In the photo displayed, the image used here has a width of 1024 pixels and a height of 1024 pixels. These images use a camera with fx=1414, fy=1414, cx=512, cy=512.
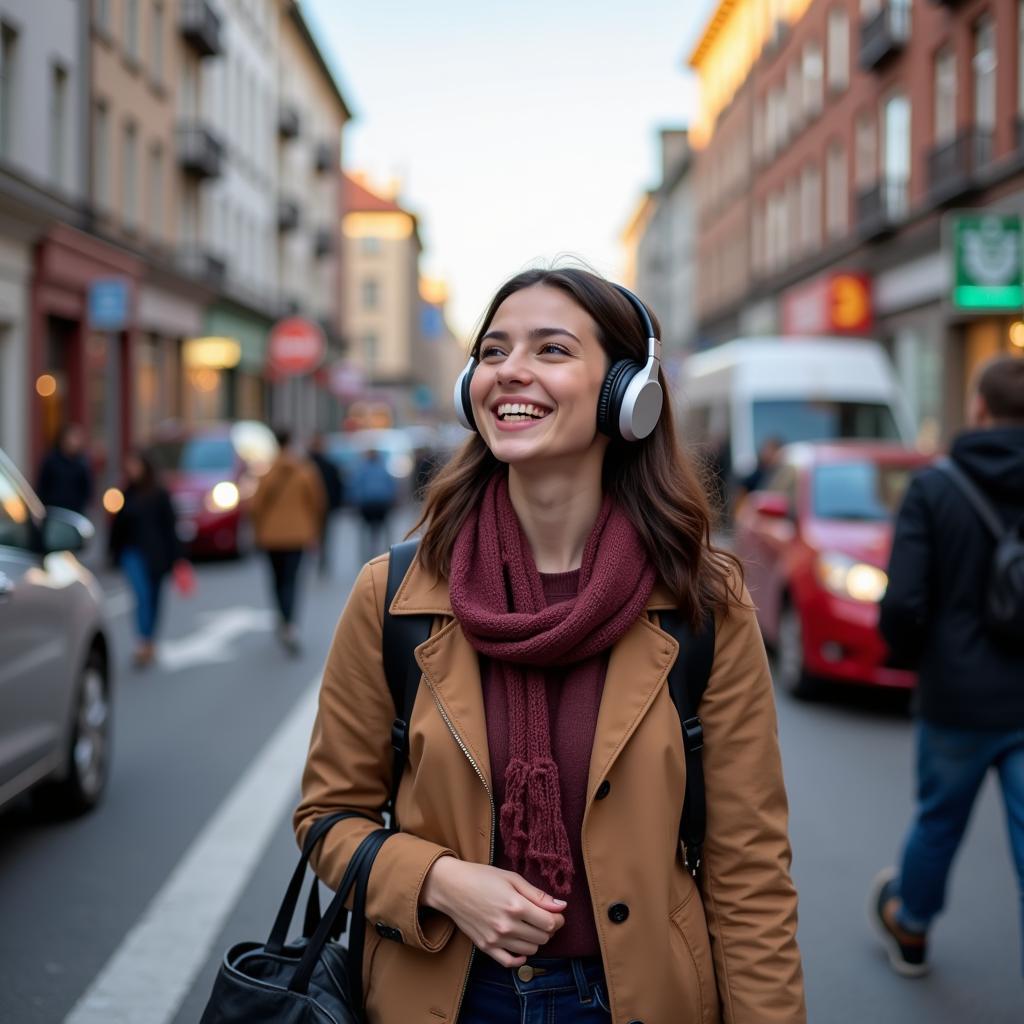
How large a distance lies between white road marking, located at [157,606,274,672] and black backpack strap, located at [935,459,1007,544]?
777cm

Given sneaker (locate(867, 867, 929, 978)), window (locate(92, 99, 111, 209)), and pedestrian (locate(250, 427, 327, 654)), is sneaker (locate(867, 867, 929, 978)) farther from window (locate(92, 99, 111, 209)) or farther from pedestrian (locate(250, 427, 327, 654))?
window (locate(92, 99, 111, 209))

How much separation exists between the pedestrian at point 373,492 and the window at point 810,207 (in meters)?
20.1

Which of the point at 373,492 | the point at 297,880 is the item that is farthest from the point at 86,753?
the point at 373,492

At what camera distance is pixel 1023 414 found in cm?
416

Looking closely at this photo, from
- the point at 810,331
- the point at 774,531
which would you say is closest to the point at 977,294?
the point at 774,531

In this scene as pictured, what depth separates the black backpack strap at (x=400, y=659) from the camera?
2.29m

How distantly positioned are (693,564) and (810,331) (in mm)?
32586

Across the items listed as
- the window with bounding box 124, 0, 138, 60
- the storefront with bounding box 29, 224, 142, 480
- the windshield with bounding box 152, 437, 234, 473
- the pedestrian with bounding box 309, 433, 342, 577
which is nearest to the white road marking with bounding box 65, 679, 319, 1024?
the pedestrian with bounding box 309, 433, 342, 577

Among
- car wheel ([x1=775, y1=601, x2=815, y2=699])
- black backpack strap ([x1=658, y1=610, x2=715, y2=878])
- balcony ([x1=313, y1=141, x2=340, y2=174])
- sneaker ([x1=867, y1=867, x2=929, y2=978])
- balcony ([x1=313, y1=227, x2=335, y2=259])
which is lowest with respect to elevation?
sneaker ([x1=867, y1=867, x2=929, y2=978])

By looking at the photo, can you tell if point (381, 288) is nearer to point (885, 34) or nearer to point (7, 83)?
point (885, 34)

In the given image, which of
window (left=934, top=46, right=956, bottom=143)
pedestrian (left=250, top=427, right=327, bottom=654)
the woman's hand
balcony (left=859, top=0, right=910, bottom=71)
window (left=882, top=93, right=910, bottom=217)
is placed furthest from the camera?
window (left=882, top=93, right=910, bottom=217)

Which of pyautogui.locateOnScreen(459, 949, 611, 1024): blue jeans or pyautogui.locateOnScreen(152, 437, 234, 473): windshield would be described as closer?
pyautogui.locateOnScreen(459, 949, 611, 1024): blue jeans

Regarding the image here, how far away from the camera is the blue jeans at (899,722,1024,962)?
12.9 feet

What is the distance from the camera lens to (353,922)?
2246 mm
